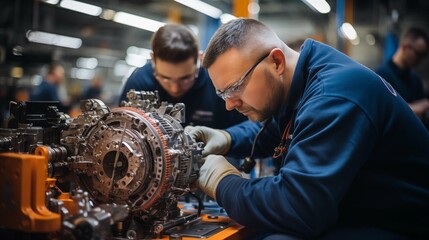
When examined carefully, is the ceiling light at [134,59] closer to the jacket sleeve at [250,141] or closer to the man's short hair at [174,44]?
the man's short hair at [174,44]

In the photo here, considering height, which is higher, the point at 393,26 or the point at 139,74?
the point at 393,26

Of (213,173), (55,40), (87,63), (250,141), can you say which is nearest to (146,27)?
(55,40)

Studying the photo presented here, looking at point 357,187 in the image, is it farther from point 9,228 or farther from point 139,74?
point 139,74

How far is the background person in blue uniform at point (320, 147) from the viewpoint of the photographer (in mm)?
1543

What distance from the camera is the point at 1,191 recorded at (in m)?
1.43

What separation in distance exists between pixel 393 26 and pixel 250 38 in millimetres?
7543

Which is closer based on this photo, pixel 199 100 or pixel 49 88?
pixel 199 100


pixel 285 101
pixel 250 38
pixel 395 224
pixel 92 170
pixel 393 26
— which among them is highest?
pixel 393 26

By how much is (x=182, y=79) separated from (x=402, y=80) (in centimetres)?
285

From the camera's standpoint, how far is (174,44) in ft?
8.66

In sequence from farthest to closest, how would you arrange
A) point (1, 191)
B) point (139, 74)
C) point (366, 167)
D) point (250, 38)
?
point (139, 74), point (250, 38), point (366, 167), point (1, 191)

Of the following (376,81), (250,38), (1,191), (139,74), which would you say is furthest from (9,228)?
(139,74)

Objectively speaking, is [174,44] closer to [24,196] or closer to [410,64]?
[24,196]

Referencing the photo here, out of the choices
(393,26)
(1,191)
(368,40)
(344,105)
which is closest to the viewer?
(1,191)
